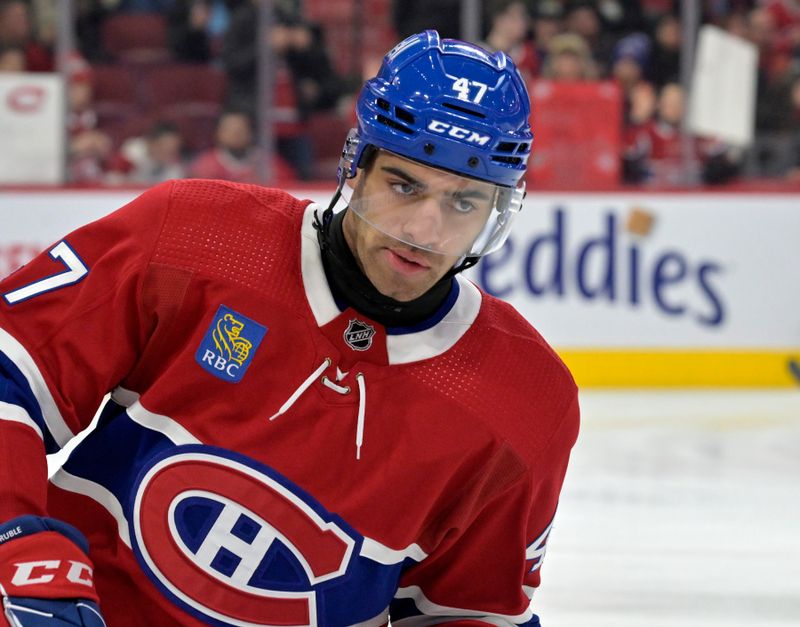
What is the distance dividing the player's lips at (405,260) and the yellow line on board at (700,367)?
176 inches

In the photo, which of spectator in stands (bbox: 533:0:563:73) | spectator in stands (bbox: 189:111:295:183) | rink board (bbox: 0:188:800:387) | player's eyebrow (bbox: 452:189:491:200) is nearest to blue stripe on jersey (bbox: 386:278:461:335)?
player's eyebrow (bbox: 452:189:491:200)

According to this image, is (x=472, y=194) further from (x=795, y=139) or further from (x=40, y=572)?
(x=795, y=139)

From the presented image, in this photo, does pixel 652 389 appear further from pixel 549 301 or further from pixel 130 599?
pixel 130 599

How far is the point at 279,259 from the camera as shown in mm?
1571

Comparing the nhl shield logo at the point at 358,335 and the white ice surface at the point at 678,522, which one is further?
the white ice surface at the point at 678,522

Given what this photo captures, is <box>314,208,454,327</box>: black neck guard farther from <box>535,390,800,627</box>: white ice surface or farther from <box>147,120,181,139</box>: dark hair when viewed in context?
<box>147,120,181,139</box>: dark hair

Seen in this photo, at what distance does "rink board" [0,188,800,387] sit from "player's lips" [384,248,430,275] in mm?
4269

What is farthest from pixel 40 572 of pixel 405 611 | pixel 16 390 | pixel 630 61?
pixel 630 61

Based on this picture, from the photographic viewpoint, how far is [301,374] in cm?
153

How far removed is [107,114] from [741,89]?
2.71m

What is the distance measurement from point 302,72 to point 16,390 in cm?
480

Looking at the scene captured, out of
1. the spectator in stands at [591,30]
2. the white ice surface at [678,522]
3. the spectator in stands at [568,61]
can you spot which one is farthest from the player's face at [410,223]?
the spectator in stands at [591,30]

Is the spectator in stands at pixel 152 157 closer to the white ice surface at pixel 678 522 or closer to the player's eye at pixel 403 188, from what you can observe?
the white ice surface at pixel 678 522

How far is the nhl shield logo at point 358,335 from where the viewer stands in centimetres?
155
